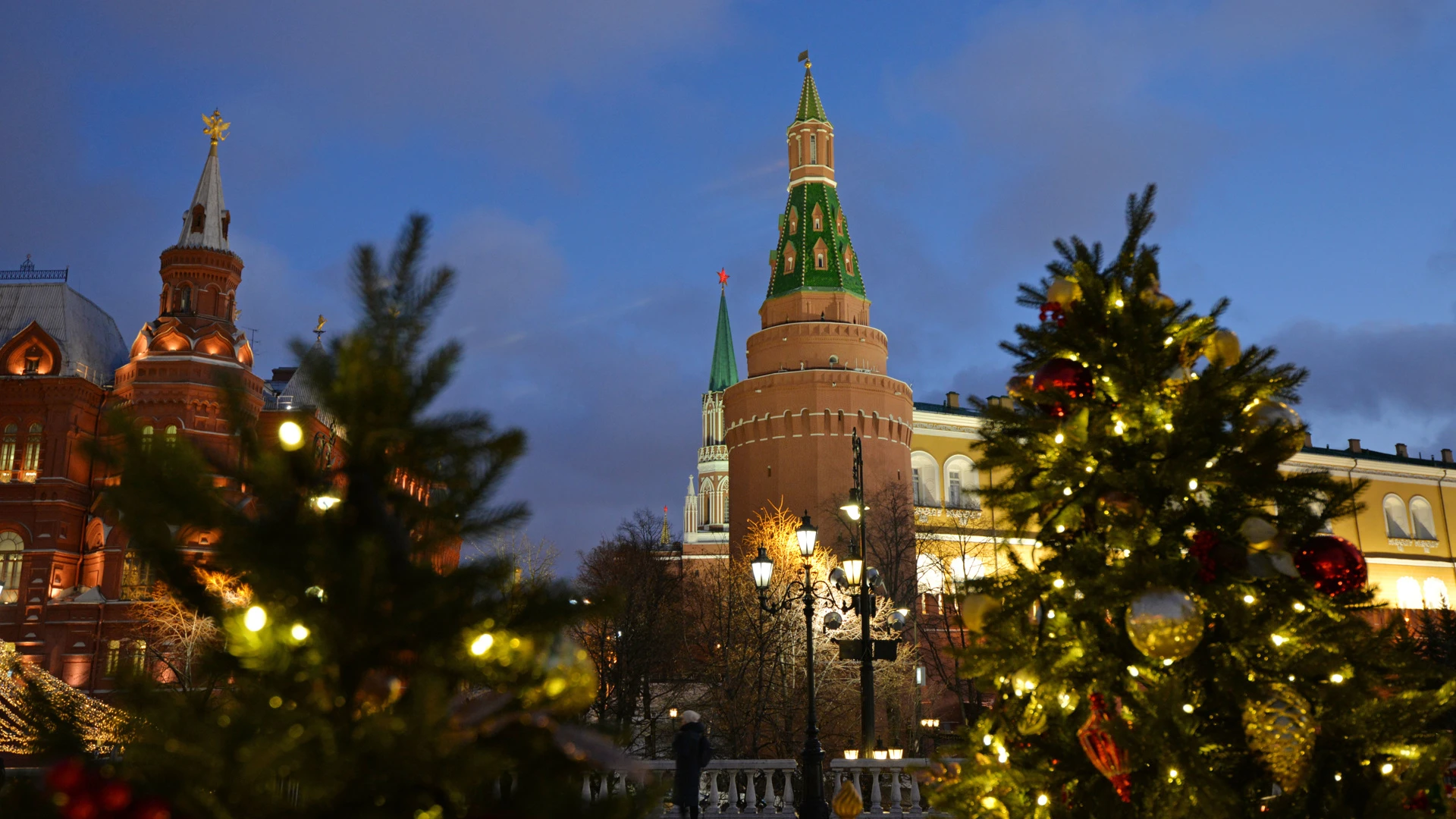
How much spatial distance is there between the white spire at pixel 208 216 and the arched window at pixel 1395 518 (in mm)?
60530

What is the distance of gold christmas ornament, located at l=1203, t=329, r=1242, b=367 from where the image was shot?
5.46 meters

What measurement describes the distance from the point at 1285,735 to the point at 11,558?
4327cm

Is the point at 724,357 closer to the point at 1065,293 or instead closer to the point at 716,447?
the point at 716,447

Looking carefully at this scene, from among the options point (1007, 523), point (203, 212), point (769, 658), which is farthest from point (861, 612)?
point (203, 212)

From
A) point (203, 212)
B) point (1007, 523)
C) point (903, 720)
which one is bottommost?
point (903, 720)

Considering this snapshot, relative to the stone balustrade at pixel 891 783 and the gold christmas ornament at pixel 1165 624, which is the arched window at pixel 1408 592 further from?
the gold christmas ornament at pixel 1165 624

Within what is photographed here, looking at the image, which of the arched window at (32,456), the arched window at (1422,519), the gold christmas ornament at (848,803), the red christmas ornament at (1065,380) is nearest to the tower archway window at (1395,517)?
the arched window at (1422,519)

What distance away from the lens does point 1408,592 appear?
5928 cm

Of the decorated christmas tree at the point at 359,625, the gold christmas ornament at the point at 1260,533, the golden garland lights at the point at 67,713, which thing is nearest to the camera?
the decorated christmas tree at the point at 359,625

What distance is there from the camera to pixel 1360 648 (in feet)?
15.3

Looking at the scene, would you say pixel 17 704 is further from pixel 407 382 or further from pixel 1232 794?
pixel 1232 794

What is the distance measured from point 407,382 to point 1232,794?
3.62 m

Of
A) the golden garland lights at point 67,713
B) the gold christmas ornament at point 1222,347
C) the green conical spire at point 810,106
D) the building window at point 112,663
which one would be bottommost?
the golden garland lights at point 67,713

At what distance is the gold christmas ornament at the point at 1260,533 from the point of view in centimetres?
492
